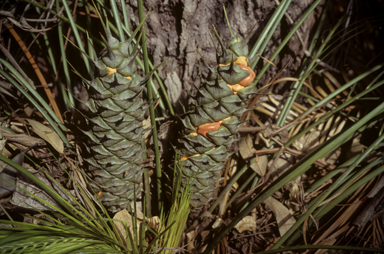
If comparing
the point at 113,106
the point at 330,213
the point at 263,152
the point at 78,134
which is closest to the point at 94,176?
the point at 78,134

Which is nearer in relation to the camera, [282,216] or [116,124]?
[116,124]

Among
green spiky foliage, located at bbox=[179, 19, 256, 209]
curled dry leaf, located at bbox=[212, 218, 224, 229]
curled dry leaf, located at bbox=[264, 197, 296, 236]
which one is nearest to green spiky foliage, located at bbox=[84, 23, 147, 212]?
green spiky foliage, located at bbox=[179, 19, 256, 209]

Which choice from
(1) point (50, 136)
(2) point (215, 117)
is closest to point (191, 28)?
(2) point (215, 117)

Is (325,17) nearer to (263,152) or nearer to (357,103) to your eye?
(357,103)

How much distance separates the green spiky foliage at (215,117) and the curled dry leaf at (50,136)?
1.02ft

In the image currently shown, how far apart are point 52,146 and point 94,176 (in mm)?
149

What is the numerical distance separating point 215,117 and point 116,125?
0.68 ft

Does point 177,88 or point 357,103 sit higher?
point 177,88

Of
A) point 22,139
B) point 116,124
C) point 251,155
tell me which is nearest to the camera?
point 116,124

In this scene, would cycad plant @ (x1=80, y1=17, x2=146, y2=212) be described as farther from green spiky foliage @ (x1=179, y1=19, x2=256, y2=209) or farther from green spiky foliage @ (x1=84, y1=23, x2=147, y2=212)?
green spiky foliage @ (x1=179, y1=19, x2=256, y2=209)

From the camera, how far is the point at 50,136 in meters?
0.65

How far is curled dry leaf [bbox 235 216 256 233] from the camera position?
0.72 meters

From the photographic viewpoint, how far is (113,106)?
0.50m

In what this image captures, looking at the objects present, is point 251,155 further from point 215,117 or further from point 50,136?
point 50,136
